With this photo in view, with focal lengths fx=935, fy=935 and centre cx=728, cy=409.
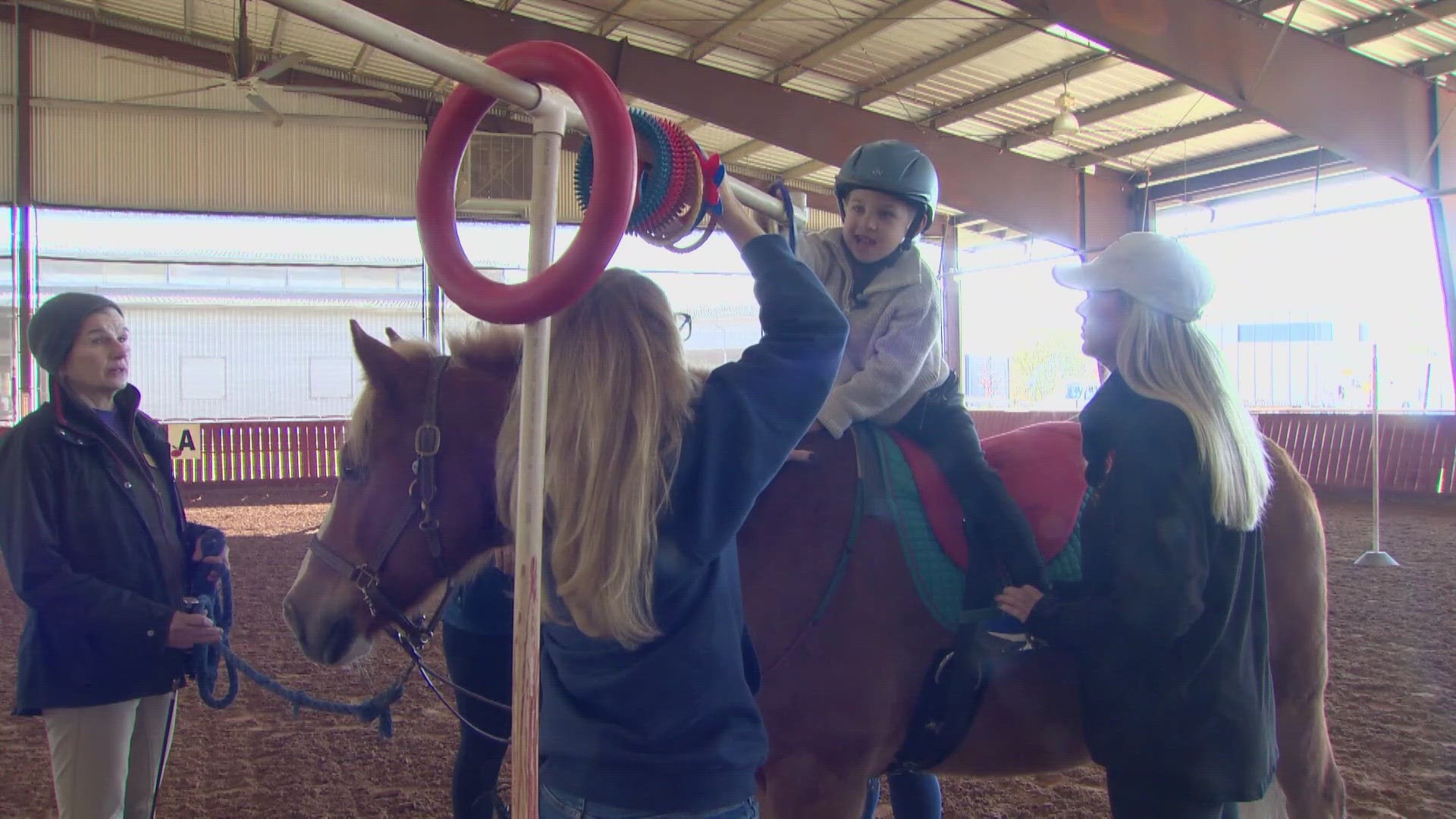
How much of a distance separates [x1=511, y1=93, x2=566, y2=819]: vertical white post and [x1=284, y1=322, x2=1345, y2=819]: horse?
0.60 meters

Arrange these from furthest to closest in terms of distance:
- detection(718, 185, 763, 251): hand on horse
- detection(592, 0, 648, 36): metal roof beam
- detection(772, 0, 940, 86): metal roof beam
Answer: detection(592, 0, 648, 36): metal roof beam, detection(772, 0, 940, 86): metal roof beam, detection(718, 185, 763, 251): hand on horse

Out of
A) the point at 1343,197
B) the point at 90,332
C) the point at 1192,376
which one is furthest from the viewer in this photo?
the point at 1343,197

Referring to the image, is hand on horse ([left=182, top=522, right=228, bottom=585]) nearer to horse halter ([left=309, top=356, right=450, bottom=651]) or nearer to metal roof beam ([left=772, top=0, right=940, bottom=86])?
horse halter ([left=309, top=356, right=450, bottom=651])

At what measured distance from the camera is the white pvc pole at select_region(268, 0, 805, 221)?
0.94m

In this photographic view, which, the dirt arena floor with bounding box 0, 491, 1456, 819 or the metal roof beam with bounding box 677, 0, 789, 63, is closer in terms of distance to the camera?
the dirt arena floor with bounding box 0, 491, 1456, 819

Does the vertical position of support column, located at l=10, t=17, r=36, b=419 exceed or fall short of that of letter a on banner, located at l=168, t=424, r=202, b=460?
it exceeds it

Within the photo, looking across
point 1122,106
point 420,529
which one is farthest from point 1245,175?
point 420,529

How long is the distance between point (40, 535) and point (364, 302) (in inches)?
588

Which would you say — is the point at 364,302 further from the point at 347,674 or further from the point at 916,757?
the point at 916,757

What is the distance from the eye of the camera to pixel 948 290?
16.9 meters

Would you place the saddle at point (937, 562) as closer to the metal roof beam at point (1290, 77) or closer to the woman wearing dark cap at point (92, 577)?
the woman wearing dark cap at point (92, 577)

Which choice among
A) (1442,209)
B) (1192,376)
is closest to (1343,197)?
(1442,209)

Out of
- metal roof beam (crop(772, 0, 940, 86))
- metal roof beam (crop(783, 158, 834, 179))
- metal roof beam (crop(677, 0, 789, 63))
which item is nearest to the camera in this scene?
metal roof beam (crop(772, 0, 940, 86))

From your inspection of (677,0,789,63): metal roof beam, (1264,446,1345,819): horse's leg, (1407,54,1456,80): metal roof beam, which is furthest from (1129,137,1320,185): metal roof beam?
(1264,446,1345,819): horse's leg
